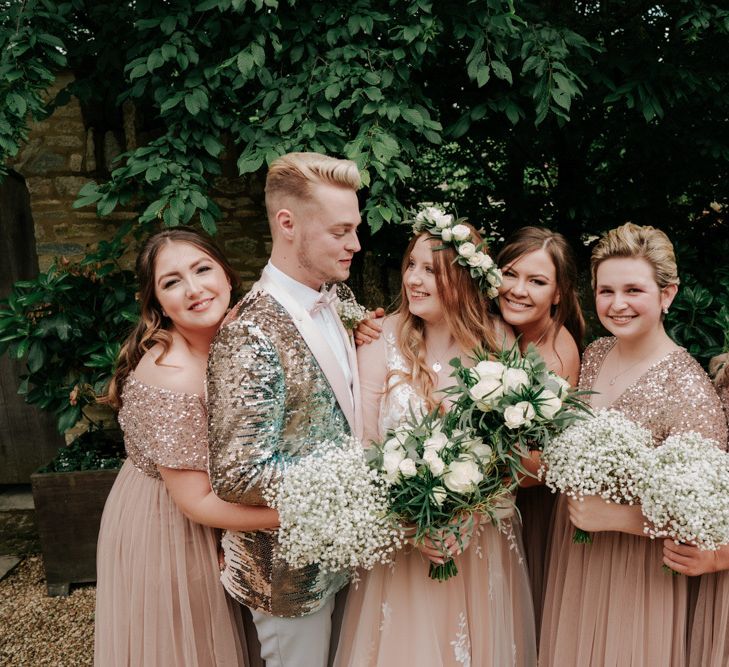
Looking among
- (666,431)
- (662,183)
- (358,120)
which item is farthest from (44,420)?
(662,183)

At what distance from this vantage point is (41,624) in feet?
13.2

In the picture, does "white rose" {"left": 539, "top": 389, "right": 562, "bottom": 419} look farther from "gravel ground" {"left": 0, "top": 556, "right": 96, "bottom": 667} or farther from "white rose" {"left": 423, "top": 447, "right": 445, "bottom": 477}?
"gravel ground" {"left": 0, "top": 556, "right": 96, "bottom": 667}

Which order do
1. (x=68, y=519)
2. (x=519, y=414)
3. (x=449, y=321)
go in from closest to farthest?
1. (x=519, y=414)
2. (x=449, y=321)
3. (x=68, y=519)

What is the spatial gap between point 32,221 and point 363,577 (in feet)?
14.8

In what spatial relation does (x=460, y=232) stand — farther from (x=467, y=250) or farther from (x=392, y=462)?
(x=392, y=462)

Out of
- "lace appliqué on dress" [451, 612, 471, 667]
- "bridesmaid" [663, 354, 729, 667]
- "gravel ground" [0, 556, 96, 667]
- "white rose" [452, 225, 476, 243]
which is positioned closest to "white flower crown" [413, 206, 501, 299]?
"white rose" [452, 225, 476, 243]

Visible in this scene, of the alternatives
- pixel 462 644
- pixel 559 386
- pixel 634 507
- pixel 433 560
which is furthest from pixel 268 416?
pixel 634 507

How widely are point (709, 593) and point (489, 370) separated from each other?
127 cm

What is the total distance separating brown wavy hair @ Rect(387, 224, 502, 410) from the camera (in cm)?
259

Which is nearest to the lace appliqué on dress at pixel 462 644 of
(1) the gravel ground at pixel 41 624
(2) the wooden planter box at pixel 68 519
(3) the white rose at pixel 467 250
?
(3) the white rose at pixel 467 250

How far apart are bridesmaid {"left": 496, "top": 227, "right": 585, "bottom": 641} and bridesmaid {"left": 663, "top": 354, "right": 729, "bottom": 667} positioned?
2.31 feet

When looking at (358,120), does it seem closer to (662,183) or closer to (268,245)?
(268,245)

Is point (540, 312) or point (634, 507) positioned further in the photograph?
point (540, 312)

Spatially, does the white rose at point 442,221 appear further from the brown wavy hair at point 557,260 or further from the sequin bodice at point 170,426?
the sequin bodice at point 170,426
